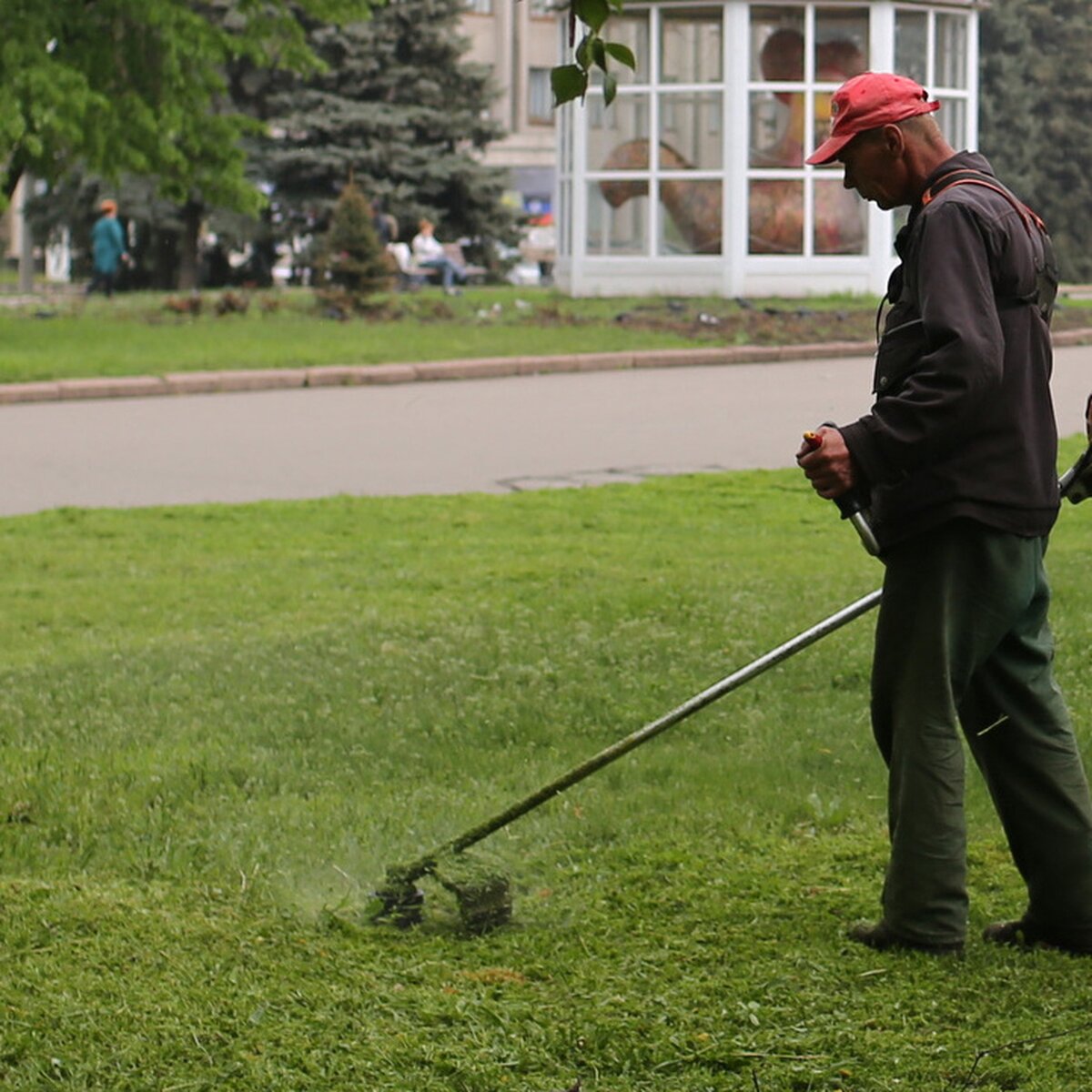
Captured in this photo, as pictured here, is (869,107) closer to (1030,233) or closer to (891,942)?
(1030,233)

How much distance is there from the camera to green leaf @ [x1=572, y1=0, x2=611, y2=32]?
11.2 feet

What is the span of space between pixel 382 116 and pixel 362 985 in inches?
1369

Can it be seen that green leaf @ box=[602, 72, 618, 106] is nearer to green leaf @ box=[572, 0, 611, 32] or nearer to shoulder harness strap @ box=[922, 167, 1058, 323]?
green leaf @ box=[572, 0, 611, 32]

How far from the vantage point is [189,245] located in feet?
130

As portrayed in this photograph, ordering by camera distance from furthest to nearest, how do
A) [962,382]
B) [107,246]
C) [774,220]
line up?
[107,246]
[774,220]
[962,382]

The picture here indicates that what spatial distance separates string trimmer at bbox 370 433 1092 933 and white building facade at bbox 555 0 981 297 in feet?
78.7

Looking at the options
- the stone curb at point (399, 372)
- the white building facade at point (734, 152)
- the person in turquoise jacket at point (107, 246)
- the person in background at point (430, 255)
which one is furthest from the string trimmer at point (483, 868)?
the person in background at point (430, 255)

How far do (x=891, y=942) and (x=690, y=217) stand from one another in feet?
82.8

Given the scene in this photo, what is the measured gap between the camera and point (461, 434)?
14883mm

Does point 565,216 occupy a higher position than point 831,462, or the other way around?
point 565,216

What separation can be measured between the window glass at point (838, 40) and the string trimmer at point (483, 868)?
25337 millimetres

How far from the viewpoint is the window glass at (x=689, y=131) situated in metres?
28.7

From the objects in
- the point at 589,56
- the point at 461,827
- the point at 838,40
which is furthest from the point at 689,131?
the point at 589,56

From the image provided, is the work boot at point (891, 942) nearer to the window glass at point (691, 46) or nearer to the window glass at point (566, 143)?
the window glass at point (691, 46)
